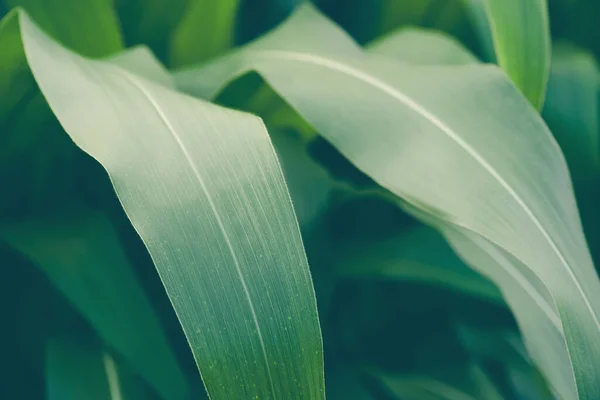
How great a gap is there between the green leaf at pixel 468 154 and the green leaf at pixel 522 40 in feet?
0.13

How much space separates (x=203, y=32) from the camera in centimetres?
51

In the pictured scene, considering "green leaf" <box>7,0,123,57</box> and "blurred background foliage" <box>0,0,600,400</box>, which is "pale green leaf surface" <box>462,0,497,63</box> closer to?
"blurred background foliage" <box>0,0,600,400</box>

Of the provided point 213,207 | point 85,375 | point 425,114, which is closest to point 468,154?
point 425,114

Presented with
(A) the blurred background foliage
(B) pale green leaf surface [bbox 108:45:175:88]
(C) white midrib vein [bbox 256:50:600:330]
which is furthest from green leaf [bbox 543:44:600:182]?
(B) pale green leaf surface [bbox 108:45:175:88]

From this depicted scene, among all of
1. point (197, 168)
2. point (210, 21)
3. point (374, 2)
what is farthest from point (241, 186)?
point (374, 2)

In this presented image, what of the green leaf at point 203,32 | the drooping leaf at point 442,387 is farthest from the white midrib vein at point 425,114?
the drooping leaf at point 442,387

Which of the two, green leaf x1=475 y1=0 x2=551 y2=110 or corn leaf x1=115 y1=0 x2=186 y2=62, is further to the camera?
corn leaf x1=115 y1=0 x2=186 y2=62

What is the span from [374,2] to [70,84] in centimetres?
39

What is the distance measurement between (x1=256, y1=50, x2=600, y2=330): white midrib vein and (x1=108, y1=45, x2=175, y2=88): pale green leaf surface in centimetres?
7

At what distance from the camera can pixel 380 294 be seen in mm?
513

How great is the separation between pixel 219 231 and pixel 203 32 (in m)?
0.31

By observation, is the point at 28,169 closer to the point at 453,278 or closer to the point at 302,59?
the point at 302,59

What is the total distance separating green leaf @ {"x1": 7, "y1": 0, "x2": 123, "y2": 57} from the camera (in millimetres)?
444

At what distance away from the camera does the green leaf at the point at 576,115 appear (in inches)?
21.8
